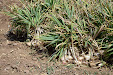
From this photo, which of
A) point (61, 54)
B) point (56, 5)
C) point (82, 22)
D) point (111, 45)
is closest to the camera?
point (111, 45)

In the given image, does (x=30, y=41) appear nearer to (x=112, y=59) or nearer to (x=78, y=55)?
(x=78, y=55)

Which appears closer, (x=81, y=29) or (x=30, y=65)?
(x=30, y=65)

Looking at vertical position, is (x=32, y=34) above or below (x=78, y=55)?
above

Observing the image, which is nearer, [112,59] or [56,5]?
[112,59]

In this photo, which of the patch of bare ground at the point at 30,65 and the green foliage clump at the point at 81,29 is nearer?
the patch of bare ground at the point at 30,65

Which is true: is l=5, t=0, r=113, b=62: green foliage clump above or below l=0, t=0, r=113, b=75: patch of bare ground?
above

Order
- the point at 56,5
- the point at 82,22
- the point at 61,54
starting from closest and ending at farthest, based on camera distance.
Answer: the point at 61,54 → the point at 82,22 → the point at 56,5

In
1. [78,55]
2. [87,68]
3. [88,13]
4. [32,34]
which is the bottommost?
[87,68]

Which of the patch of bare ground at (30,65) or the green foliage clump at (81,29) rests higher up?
the green foliage clump at (81,29)

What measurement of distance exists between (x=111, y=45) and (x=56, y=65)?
1008 millimetres

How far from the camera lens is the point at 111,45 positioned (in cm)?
316

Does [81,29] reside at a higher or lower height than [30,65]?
higher

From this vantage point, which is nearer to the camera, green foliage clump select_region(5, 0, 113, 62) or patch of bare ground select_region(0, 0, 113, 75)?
patch of bare ground select_region(0, 0, 113, 75)

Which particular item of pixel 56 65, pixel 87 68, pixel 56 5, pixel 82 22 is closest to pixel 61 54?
pixel 56 65
